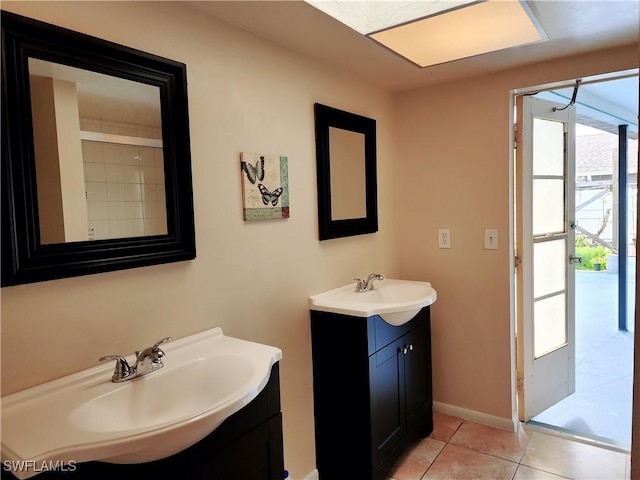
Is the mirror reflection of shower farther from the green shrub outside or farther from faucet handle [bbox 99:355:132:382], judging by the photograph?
the green shrub outside

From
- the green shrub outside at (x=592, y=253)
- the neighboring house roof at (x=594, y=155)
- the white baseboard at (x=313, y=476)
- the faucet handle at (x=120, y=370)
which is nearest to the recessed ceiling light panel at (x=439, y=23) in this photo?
the faucet handle at (x=120, y=370)

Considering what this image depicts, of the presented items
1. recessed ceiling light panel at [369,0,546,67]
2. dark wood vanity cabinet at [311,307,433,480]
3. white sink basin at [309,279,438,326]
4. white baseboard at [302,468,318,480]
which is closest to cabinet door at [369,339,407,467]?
dark wood vanity cabinet at [311,307,433,480]

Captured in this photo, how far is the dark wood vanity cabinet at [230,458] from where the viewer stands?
0.99 meters

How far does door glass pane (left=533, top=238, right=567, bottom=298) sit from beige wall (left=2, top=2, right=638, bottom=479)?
12.4 inches

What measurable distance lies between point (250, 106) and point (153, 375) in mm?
1144

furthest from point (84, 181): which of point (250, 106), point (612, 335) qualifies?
point (612, 335)

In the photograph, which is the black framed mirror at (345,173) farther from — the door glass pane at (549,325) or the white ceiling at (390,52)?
the door glass pane at (549,325)

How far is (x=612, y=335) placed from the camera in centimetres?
437

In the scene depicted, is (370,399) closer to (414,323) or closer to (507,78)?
(414,323)

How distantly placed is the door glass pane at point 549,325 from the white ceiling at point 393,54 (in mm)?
1505

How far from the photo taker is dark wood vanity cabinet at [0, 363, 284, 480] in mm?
992

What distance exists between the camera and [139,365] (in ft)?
4.26

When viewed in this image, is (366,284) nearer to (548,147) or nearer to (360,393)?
(360,393)

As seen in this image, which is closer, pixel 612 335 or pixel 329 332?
pixel 329 332
